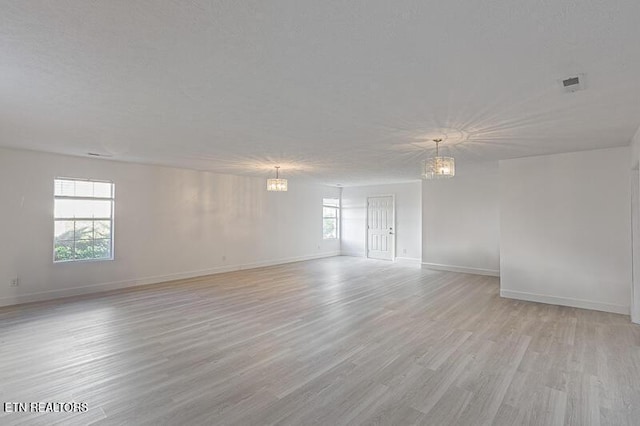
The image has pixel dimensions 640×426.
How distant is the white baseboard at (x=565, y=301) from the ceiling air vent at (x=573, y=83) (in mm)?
3884

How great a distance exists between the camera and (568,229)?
5008 mm

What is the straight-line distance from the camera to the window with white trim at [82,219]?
551 cm

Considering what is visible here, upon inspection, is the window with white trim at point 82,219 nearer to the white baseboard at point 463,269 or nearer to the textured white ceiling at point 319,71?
the textured white ceiling at point 319,71

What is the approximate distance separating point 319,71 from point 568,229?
498 centimetres

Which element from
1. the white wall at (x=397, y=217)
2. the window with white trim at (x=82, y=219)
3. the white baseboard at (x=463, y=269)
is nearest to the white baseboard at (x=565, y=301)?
the white baseboard at (x=463, y=269)

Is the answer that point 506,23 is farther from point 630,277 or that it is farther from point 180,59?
point 630,277

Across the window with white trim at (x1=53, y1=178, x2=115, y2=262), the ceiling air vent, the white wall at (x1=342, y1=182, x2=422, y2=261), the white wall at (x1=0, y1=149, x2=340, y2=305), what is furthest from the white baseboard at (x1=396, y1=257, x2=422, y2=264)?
the window with white trim at (x1=53, y1=178, x2=115, y2=262)

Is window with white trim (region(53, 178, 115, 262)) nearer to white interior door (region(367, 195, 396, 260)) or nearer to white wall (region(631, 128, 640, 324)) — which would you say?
white interior door (region(367, 195, 396, 260))

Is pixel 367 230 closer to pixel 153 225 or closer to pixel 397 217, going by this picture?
pixel 397 217

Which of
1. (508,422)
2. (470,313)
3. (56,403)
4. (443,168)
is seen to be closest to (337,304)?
(470,313)

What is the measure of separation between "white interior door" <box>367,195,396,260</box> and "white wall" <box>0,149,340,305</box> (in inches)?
68.4

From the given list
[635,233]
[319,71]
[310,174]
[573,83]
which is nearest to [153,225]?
[310,174]

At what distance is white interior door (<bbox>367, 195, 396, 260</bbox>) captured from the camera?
974 centimetres

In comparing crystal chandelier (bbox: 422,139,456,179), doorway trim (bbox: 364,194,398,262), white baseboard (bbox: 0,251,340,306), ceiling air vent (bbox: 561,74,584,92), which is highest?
ceiling air vent (bbox: 561,74,584,92)
